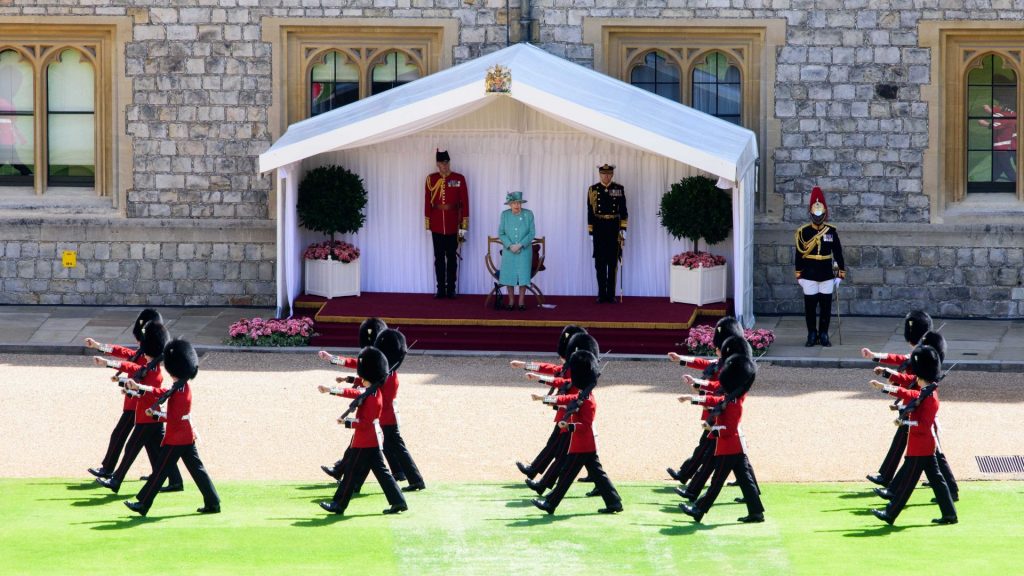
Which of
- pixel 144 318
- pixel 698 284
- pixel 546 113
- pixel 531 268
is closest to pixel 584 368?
pixel 144 318

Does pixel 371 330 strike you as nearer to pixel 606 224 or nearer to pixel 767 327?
pixel 606 224

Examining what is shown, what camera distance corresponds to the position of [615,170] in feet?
72.0

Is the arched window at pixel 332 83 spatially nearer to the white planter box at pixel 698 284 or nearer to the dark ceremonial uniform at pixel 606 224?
the dark ceremonial uniform at pixel 606 224

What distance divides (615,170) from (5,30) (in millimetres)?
7535

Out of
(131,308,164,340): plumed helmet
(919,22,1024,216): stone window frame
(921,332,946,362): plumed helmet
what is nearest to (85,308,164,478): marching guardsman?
(131,308,164,340): plumed helmet

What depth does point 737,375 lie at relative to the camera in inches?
491

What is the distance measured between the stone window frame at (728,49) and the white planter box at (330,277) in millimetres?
3819

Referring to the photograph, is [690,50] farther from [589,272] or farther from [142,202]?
[142,202]

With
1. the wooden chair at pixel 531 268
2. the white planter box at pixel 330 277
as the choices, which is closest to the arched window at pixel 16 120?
the white planter box at pixel 330 277

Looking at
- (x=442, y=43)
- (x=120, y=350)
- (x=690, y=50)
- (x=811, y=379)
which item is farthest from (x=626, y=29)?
(x=120, y=350)

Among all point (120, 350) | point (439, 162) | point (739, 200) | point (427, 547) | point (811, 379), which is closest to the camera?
point (427, 547)

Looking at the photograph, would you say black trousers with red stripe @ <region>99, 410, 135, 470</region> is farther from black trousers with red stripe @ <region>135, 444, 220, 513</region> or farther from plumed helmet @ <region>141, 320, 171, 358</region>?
black trousers with red stripe @ <region>135, 444, 220, 513</region>

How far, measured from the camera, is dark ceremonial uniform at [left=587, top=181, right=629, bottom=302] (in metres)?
21.3

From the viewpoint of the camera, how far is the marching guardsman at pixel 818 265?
20016 mm
